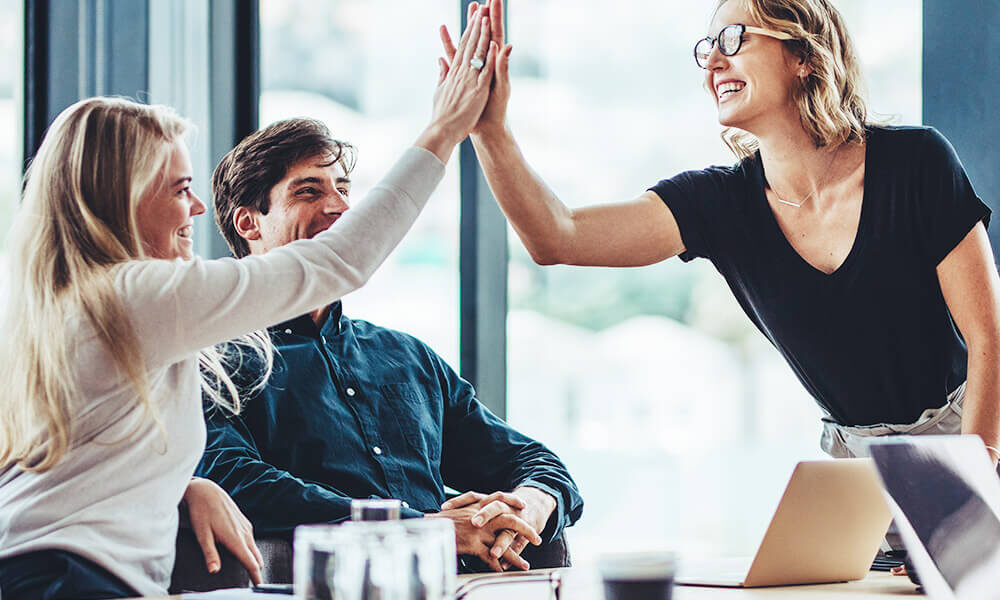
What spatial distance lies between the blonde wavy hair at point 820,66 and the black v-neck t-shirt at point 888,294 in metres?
0.08

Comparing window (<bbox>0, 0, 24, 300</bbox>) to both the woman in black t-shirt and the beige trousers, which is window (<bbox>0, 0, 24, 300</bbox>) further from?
the beige trousers

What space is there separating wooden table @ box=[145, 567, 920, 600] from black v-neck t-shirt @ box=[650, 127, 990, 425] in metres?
0.58

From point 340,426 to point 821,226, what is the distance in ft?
3.15

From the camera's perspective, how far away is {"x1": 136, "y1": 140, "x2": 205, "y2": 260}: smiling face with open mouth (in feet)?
4.62

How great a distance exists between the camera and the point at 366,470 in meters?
1.87

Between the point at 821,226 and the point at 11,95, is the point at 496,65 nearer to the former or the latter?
the point at 821,226

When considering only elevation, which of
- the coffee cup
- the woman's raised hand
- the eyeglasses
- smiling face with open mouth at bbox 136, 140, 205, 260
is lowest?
the coffee cup

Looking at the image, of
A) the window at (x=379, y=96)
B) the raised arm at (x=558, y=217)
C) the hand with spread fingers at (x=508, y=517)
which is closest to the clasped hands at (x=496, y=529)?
the hand with spread fingers at (x=508, y=517)

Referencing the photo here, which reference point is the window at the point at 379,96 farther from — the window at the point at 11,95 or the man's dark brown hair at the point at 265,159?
the man's dark brown hair at the point at 265,159

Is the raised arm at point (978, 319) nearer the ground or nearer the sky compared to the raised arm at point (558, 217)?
nearer the ground

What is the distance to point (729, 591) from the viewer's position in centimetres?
117

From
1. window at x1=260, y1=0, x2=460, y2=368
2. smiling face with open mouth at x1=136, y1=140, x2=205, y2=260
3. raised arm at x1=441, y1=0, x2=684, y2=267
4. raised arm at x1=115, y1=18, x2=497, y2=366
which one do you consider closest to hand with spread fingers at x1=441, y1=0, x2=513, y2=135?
raised arm at x1=441, y1=0, x2=684, y2=267

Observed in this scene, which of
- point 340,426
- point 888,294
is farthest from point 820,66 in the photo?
point 340,426

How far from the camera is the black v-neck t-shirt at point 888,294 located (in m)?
1.78
